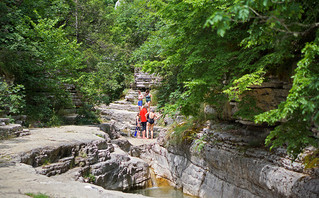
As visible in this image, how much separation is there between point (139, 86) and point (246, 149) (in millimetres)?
14894

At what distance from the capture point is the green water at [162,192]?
9406mm

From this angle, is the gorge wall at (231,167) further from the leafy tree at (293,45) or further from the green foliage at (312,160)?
the leafy tree at (293,45)

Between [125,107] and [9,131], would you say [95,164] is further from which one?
[125,107]

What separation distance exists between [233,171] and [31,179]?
17.0 ft

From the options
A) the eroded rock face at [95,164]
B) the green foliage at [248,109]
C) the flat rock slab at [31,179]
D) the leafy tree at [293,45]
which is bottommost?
the eroded rock face at [95,164]

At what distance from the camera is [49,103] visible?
1389 cm

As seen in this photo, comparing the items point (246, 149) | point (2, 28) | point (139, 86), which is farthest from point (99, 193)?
point (139, 86)

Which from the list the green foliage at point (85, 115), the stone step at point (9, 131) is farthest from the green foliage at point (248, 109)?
the green foliage at point (85, 115)

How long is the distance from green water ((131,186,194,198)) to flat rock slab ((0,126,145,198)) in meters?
2.82

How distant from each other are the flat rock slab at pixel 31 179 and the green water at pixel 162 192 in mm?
2819

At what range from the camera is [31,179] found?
17.5 feet

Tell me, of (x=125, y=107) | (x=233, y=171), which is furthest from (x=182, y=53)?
(x=125, y=107)

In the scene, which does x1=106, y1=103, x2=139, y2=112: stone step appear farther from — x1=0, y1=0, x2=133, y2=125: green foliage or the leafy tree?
the leafy tree

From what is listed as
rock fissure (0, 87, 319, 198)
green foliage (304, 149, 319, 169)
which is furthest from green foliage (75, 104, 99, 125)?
green foliage (304, 149, 319, 169)
